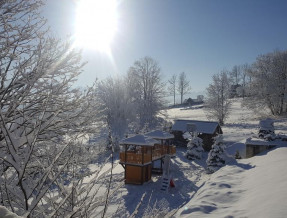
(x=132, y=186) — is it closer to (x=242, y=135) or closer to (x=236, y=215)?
(x=236, y=215)

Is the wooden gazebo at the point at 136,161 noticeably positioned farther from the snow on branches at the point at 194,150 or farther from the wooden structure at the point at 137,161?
the snow on branches at the point at 194,150

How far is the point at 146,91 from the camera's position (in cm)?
3528

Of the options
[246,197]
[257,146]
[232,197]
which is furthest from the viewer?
[257,146]

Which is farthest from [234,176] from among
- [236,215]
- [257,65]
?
[257,65]

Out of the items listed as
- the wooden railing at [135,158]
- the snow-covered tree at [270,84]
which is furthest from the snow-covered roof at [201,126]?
the snow-covered tree at [270,84]

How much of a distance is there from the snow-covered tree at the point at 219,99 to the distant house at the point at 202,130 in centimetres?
1011

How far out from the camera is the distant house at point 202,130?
25.9 meters

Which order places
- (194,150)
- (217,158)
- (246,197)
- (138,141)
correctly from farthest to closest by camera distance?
1. (194,150)
2. (217,158)
3. (138,141)
4. (246,197)

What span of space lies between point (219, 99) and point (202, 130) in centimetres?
1307

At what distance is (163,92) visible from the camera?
117ft

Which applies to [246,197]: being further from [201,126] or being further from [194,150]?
[201,126]

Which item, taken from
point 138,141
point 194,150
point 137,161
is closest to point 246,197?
point 138,141

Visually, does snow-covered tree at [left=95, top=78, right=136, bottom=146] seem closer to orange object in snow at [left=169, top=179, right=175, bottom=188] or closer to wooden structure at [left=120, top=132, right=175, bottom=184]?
wooden structure at [left=120, top=132, right=175, bottom=184]

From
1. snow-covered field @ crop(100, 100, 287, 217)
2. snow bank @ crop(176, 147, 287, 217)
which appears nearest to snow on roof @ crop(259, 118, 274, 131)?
snow-covered field @ crop(100, 100, 287, 217)
